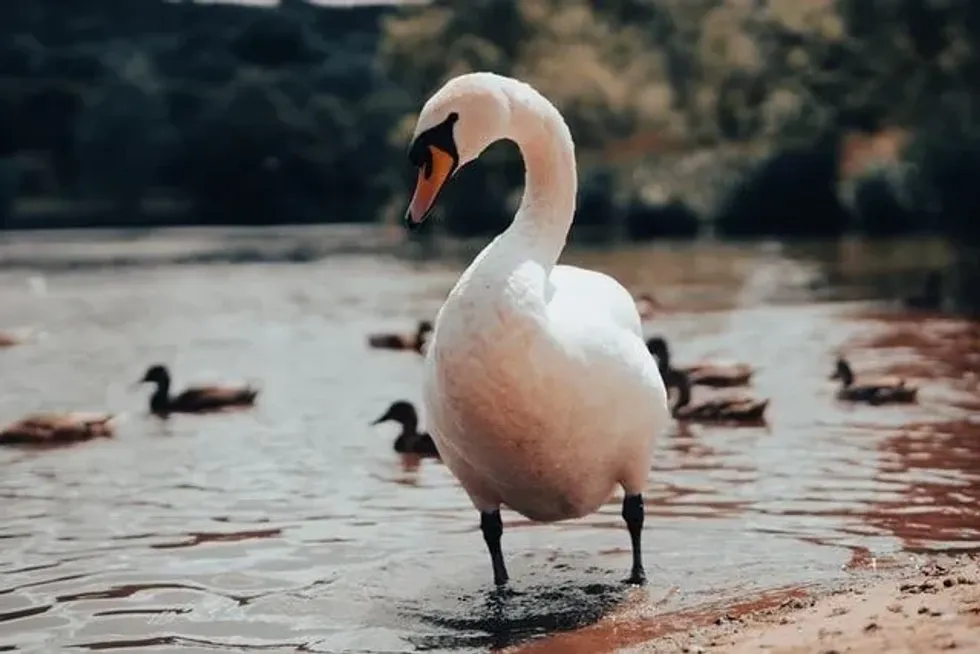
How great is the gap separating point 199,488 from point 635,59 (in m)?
64.2

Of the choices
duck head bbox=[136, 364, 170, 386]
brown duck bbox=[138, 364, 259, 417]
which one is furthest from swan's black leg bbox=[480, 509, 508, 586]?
duck head bbox=[136, 364, 170, 386]

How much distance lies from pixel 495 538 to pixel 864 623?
2.60 meters

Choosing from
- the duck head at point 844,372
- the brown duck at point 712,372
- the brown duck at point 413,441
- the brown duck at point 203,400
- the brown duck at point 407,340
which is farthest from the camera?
the brown duck at point 407,340

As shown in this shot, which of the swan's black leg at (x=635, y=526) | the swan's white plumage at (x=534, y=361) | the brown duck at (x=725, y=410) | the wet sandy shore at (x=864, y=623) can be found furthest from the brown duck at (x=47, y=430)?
the wet sandy shore at (x=864, y=623)

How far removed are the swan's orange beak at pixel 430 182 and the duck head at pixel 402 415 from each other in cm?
661

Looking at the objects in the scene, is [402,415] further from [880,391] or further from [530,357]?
[530,357]

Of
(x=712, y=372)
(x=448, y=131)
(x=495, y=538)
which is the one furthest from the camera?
(x=712, y=372)

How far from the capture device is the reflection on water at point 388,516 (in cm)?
845

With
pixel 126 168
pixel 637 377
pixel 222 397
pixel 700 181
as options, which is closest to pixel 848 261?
pixel 700 181

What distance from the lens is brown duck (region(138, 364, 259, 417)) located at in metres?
17.6

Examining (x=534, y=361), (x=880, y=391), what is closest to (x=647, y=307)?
(x=880, y=391)

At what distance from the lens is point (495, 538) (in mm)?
8773

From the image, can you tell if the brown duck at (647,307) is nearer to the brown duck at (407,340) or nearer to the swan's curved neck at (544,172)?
the brown duck at (407,340)

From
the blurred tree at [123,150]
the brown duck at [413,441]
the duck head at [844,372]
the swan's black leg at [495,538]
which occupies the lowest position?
the blurred tree at [123,150]
